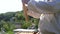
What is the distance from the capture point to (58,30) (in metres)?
0.79

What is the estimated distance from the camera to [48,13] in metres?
0.79

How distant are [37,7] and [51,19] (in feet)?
0.29

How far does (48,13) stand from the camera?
79cm

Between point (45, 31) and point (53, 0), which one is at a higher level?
point (53, 0)

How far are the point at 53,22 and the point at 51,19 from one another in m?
0.01

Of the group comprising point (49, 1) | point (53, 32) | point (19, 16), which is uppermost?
point (49, 1)

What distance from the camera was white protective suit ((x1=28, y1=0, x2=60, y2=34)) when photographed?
0.74 metres

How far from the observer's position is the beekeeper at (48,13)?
2.42 feet

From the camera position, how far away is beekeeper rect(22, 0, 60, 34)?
2.42 ft

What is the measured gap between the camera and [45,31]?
80 centimetres

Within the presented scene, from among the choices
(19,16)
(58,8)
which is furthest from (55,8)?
(19,16)

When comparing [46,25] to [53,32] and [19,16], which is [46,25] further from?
[19,16]

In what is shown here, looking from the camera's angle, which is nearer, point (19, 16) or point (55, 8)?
point (55, 8)

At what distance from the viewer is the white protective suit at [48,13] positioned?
738 mm
